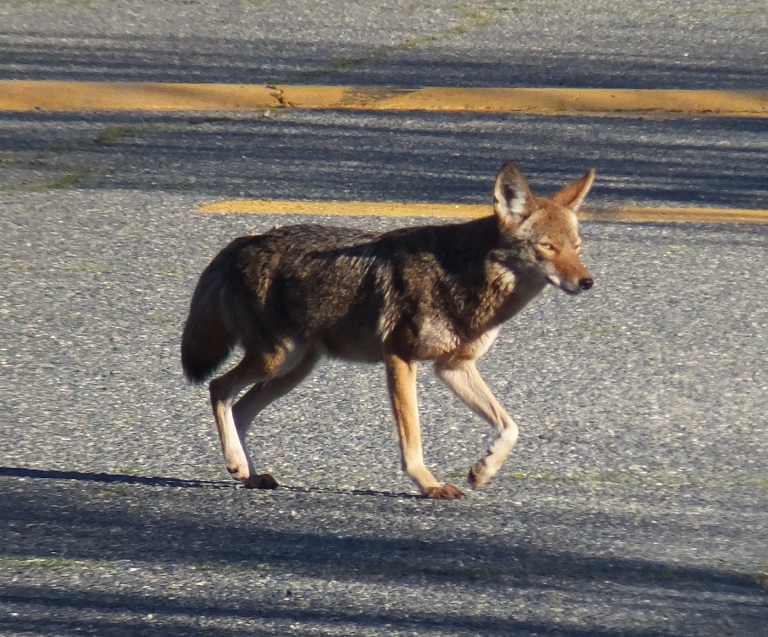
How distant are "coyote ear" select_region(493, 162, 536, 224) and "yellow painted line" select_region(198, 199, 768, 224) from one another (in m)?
2.75

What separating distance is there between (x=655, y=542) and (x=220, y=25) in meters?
8.84

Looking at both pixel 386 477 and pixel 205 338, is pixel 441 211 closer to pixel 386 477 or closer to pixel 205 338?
pixel 205 338

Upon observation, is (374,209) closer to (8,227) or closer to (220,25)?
(8,227)

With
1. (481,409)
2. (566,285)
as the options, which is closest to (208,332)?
(481,409)

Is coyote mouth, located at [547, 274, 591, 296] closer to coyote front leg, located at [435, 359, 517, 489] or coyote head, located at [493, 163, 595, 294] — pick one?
coyote head, located at [493, 163, 595, 294]

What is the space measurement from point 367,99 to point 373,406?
16.2 feet

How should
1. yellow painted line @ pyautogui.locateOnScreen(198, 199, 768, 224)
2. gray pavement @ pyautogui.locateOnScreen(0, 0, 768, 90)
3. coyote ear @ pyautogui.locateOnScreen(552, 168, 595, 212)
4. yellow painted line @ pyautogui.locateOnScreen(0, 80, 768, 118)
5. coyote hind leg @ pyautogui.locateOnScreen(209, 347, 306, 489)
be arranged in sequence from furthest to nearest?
gray pavement @ pyautogui.locateOnScreen(0, 0, 768, 90)
yellow painted line @ pyautogui.locateOnScreen(0, 80, 768, 118)
yellow painted line @ pyautogui.locateOnScreen(198, 199, 768, 224)
coyote ear @ pyautogui.locateOnScreen(552, 168, 595, 212)
coyote hind leg @ pyautogui.locateOnScreen(209, 347, 306, 489)

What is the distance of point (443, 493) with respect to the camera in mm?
4719

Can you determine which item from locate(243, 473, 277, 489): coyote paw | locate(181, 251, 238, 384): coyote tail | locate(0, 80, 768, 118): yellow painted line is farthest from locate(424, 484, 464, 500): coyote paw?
locate(0, 80, 768, 118): yellow painted line

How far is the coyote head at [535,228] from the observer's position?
16.1 ft

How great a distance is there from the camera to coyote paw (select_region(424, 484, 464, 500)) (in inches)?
186

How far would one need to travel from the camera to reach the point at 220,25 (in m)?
12.2

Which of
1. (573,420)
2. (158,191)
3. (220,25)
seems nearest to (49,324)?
(158,191)

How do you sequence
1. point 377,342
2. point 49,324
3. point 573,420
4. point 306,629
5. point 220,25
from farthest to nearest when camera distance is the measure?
point 220,25
point 49,324
point 573,420
point 377,342
point 306,629
